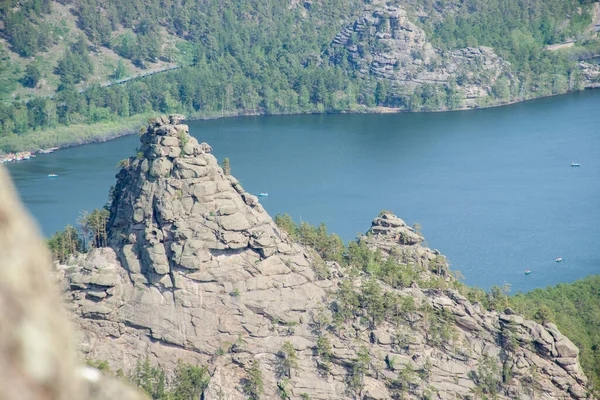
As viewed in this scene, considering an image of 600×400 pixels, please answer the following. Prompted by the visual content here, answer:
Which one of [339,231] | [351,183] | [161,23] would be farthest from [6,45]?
[339,231]

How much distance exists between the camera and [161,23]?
552 ft

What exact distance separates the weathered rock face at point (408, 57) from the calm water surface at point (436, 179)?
19.0 m

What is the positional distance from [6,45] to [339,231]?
87.0 metres

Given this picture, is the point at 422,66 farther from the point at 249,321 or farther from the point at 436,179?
the point at 249,321

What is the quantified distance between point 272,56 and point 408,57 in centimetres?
2451

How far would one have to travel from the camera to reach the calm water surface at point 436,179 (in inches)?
2955

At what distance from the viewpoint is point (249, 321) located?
4400 cm

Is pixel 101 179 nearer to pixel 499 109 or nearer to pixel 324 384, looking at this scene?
pixel 324 384

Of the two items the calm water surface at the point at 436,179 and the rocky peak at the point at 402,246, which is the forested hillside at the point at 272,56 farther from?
the rocky peak at the point at 402,246

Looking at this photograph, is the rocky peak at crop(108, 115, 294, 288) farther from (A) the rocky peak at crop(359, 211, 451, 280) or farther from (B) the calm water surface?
(B) the calm water surface

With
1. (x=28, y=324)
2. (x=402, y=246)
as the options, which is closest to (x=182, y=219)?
(x=402, y=246)

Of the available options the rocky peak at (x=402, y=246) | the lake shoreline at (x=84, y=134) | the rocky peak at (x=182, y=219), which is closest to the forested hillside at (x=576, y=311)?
the rocky peak at (x=402, y=246)

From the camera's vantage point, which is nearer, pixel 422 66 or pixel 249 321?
pixel 249 321

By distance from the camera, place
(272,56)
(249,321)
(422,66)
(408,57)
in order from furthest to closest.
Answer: (272,56) < (408,57) < (422,66) < (249,321)
